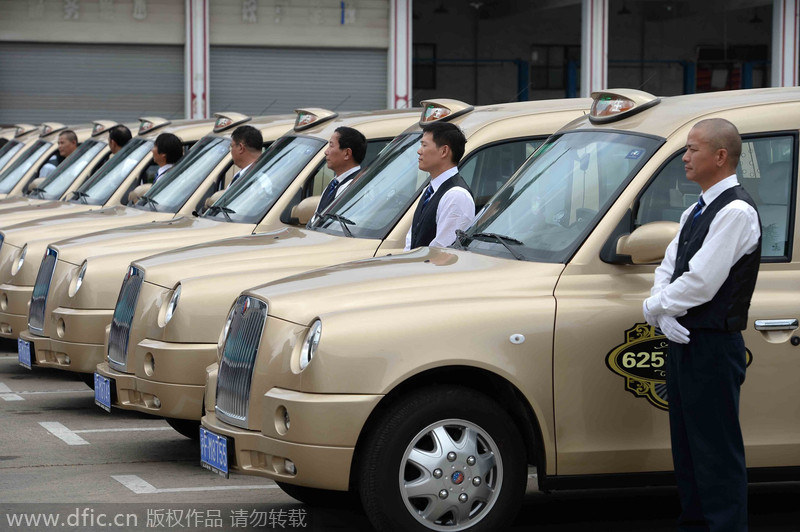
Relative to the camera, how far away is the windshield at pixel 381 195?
820 centimetres

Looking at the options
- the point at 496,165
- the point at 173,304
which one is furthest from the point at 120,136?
the point at 173,304

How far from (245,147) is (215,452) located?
204 inches

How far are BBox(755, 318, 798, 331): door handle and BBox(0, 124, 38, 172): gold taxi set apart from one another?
48.6 ft

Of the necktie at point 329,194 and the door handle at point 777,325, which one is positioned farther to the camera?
the necktie at point 329,194

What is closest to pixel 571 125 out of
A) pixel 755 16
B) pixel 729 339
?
pixel 729 339

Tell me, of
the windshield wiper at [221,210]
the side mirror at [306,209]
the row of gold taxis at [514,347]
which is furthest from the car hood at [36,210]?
the row of gold taxis at [514,347]

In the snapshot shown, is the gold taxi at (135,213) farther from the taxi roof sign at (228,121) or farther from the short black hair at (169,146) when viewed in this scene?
the short black hair at (169,146)

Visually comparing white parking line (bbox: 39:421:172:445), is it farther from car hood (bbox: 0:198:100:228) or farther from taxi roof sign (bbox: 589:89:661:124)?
taxi roof sign (bbox: 589:89:661:124)

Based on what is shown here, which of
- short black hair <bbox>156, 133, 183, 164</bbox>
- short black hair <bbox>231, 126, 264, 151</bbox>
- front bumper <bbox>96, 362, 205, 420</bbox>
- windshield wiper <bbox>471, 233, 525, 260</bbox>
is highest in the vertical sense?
short black hair <bbox>231, 126, 264, 151</bbox>

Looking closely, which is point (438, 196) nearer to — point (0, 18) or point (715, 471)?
point (715, 471)

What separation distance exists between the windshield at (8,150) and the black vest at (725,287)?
15612mm

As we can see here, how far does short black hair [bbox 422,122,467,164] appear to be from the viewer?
768 centimetres

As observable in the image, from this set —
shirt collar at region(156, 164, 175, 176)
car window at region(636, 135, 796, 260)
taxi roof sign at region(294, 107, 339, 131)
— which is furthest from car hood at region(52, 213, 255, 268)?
car window at region(636, 135, 796, 260)

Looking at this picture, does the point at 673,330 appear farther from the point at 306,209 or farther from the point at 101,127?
the point at 101,127
